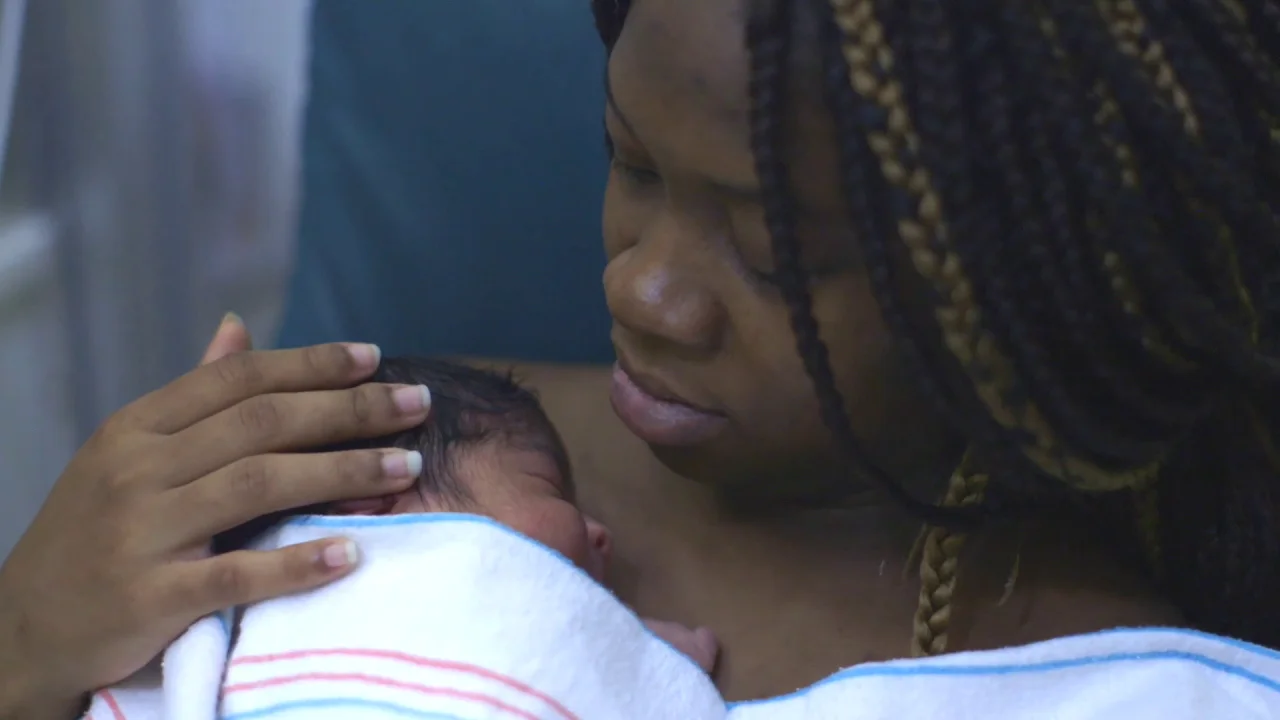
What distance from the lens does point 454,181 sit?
1.16 m

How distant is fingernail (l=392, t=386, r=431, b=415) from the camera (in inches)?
29.0

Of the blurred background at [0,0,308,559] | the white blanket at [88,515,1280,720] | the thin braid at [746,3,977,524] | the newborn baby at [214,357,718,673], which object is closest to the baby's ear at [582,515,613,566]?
the newborn baby at [214,357,718,673]

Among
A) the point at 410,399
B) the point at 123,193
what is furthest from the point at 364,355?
the point at 123,193

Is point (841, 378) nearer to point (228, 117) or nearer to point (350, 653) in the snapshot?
point (350, 653)

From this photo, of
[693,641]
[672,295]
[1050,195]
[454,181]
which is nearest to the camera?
[1050,195]

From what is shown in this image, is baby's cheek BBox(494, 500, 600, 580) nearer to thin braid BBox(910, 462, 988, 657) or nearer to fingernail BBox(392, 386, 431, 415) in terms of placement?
fingernail BBox(392, 386, 431, 415)

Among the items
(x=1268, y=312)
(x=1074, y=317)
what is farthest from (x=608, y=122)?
(x=1268, y=312)

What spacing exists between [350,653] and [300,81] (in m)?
1.02

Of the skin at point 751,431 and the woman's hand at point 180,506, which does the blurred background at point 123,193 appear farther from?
the skin at point 751,431

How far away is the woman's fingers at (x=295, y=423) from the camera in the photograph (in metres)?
0.73

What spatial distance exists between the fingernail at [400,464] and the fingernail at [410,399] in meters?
0.03

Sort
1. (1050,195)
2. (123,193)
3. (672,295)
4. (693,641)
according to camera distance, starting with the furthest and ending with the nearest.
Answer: (123,193)
(693,641)
(672,295)
(1050,195)

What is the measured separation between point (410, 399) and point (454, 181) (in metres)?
0.48

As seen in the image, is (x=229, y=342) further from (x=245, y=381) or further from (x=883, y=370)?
(x=883, y=370)
